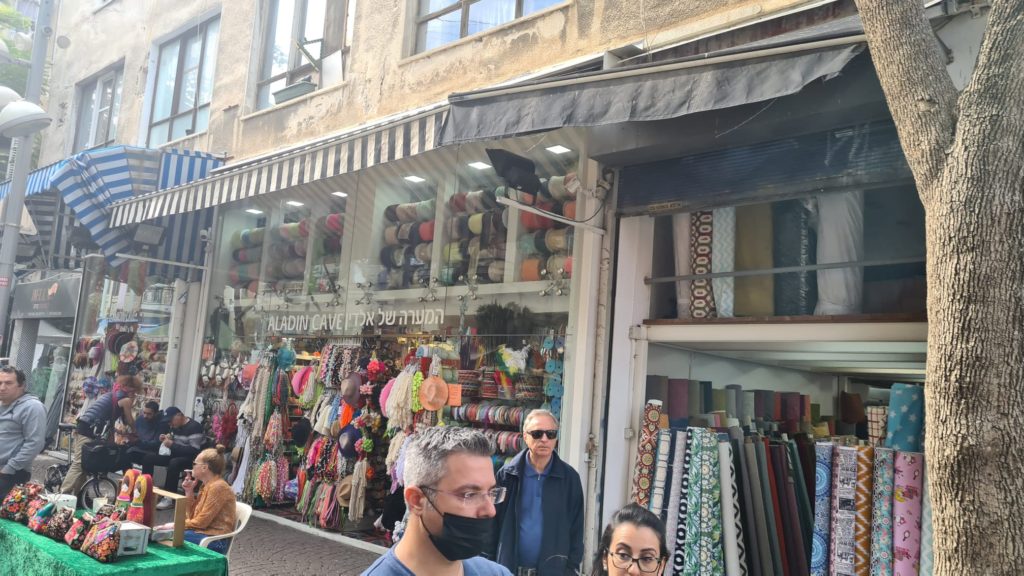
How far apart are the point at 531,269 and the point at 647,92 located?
2.62m

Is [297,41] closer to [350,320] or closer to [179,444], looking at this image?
[350,320]

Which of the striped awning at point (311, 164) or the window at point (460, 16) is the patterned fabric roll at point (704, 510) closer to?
the striped awning at point (311, 164)

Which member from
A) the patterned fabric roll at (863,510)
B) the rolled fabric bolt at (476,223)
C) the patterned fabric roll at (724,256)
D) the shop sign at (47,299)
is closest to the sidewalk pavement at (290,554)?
the rolled fabric bolt at (476,223)

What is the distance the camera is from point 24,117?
932cm

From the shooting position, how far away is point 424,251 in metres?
8.10

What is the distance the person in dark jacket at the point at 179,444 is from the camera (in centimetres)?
943

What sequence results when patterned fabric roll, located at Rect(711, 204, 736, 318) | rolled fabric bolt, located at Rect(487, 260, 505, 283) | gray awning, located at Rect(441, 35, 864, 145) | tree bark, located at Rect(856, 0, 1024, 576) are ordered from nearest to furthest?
1. tree bark, located at Rect(856, 0, 1024, 576)
2. gray awning, located at Rect(441, 35, 864, 145)
3. patterned fabric roll, located at Rect(711, 204, 736, 318)
4. rolled fabric bolt, located at Rect(487, 260, 505, 283)

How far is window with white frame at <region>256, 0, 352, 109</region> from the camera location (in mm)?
10320

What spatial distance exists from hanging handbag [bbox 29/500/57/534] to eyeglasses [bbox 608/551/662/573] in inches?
139

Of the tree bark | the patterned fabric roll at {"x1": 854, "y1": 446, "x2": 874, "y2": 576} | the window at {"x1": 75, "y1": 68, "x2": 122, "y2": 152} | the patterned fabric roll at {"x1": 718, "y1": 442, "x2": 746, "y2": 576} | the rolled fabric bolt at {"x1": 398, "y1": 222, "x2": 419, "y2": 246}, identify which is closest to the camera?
the tree bark

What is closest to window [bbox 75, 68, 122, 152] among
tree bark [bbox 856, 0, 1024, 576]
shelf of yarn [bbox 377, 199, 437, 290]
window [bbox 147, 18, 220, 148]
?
window [bbox 147, 18, 220, 148]

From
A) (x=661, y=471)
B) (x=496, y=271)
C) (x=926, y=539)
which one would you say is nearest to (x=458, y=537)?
(x=926, y=539)

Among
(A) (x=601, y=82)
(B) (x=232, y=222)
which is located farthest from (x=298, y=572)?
(B) (x=232, y=222)

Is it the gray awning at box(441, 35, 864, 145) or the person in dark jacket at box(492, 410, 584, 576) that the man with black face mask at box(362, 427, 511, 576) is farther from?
the gray awning at box(441, 35, 864, 145)
